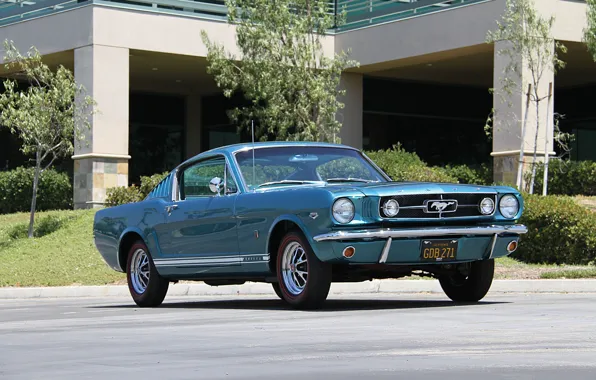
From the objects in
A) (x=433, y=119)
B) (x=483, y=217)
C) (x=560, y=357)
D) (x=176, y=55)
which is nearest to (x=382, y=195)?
(x=483, y=217)

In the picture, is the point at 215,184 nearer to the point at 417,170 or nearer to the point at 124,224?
the point at 124,224

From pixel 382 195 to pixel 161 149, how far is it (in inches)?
1267

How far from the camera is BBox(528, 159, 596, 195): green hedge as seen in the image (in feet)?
88.0

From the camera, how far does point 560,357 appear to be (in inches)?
267

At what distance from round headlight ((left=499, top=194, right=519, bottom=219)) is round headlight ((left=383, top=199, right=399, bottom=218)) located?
4.01ft

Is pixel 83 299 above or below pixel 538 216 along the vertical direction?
below

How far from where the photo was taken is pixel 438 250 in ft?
34.2

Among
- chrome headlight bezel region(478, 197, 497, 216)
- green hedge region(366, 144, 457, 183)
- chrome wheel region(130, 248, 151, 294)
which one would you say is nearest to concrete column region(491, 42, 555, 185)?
green hedge region(366, 144, 457, 183)

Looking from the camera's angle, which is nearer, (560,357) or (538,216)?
(560,357)

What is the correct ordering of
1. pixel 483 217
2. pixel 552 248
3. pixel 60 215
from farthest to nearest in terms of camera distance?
pixel 60 215, pixel 552 248, pixel 483 217

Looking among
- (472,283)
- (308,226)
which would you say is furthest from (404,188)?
(472,283)

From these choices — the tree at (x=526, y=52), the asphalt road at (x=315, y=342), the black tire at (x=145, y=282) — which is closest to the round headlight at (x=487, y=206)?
the asphalt road at (x=315, y=342)

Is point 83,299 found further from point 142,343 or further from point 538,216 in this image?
point 142,343

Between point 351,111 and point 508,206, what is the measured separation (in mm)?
21796
